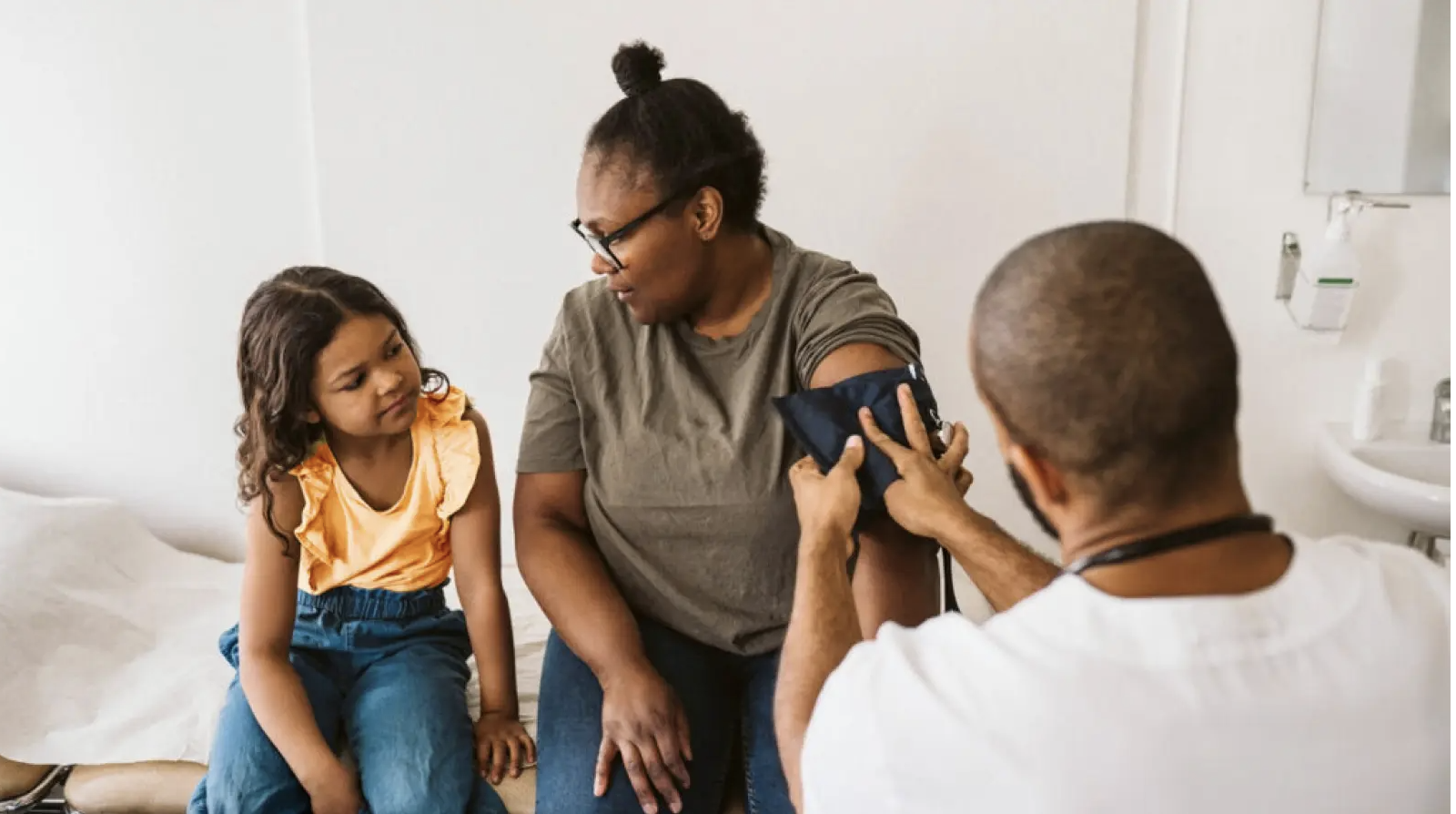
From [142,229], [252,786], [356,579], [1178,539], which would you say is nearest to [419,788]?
[252,786]

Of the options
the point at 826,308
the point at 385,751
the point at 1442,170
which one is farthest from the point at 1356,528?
the point at 385,751

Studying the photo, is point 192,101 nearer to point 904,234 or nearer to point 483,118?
point 483,118

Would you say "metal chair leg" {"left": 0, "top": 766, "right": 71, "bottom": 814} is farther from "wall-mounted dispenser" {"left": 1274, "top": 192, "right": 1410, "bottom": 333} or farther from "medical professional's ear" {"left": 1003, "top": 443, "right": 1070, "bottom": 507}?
"wall-mounted dispenser" {"left": 1274, "top": 192, "right": 1410, "bottom": 333}

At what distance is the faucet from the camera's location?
2.14m

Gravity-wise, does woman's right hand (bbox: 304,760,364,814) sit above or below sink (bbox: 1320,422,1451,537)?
below

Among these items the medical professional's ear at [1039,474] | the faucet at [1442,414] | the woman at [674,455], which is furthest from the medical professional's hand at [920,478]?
the faucet at [1442,414]


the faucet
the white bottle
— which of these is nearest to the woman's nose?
the white bottle

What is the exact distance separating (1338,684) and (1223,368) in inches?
8.5

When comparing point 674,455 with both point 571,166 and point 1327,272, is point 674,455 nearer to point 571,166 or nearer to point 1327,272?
point 571,166

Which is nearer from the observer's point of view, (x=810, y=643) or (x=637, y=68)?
(x=810, y=643)

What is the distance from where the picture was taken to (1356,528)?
2.25 metres

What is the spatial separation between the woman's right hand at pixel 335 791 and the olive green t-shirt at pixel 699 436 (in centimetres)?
43

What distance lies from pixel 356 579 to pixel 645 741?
1.80 feet

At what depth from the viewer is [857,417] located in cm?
126
